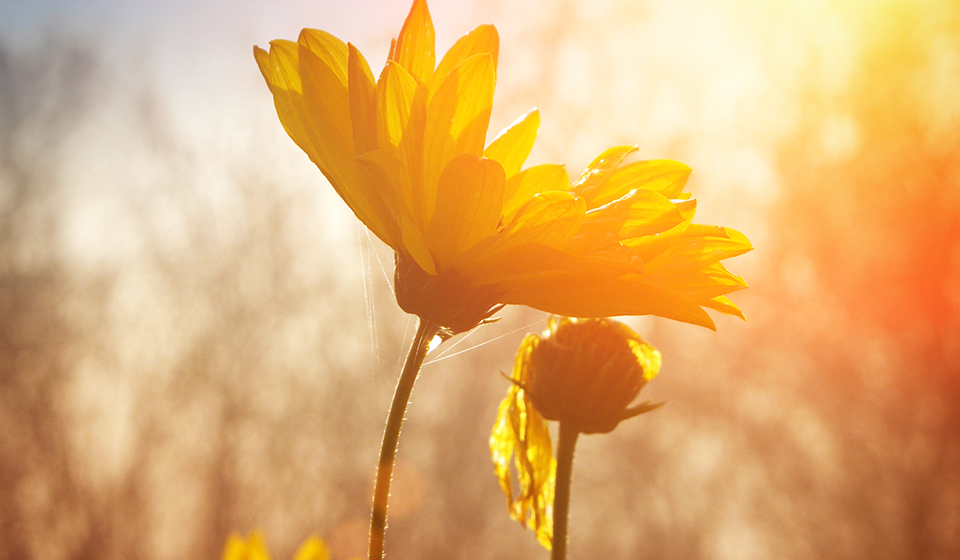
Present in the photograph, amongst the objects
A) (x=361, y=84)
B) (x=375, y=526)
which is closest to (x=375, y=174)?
(x=361, y=84)

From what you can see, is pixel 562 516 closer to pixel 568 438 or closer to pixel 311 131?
pixel 568 438

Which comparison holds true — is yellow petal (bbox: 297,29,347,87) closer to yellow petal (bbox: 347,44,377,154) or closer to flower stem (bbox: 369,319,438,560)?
yellow petal (bbox: 347,44,377,154)

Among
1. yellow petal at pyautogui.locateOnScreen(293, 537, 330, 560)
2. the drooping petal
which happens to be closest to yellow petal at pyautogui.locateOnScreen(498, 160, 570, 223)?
the drooping petal

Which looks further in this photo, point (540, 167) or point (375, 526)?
point (540, 167)

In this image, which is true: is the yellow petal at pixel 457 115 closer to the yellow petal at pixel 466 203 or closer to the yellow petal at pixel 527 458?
the yellow petal at pixel 466 203

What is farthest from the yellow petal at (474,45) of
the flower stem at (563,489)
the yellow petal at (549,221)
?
the flower stem at (563,489)

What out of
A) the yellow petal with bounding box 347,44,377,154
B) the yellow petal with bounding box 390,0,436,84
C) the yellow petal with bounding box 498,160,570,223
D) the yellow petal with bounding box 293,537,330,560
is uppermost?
the yellow petal with bounding box 390,0,436,84
